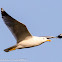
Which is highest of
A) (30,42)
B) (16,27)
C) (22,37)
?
(16,27)

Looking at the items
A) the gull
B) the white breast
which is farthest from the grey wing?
the white breast

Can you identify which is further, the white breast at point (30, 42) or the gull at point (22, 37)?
the white breast at point (30, 42)

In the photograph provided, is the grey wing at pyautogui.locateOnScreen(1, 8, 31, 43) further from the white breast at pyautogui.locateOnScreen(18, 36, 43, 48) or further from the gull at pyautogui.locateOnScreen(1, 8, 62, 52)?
the white breast at pyautogui.locateOnScreen(18, 36, 43, 48)

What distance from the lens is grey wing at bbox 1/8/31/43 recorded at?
532 inches

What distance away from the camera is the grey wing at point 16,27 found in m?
13.5

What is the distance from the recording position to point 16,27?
46.2 feet

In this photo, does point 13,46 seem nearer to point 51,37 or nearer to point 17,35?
point 17,35

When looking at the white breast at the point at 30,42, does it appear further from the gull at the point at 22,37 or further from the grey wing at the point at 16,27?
the grey wing at the point at 16,27

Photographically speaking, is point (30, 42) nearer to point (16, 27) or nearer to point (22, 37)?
point (22, 37)

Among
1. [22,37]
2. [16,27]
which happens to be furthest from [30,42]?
[16,27]

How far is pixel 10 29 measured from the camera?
46.8 ft

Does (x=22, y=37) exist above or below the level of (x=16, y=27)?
below

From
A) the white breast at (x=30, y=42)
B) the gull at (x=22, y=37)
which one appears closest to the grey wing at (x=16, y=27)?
the gull at (x=22, y=37)

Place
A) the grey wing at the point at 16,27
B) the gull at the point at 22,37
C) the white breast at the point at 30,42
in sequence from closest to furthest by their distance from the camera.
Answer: the grey wing at the point at 16,27 → the gull at the point at 22,37 → the white breast at the point at 30,42
